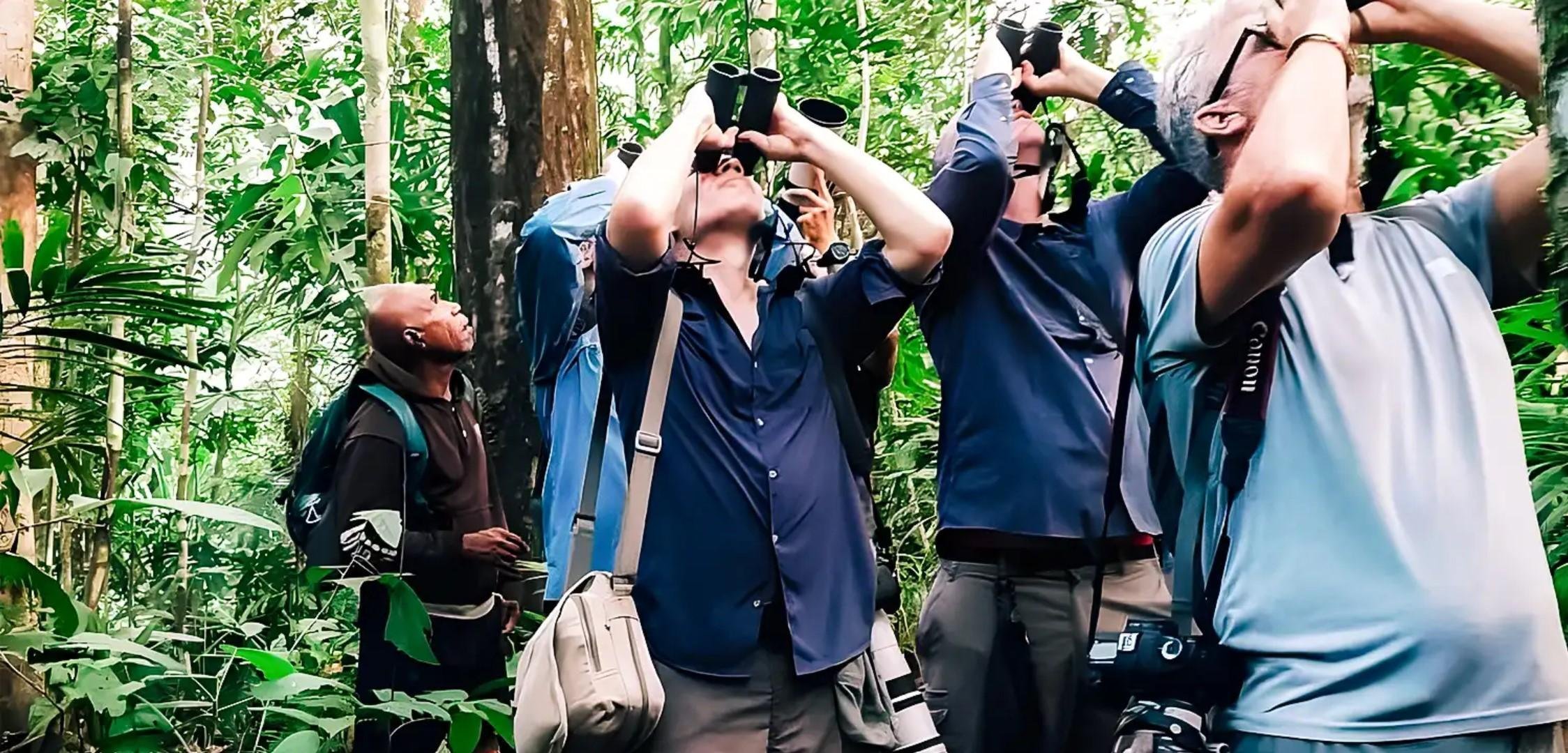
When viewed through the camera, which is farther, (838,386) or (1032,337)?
(1032,337)

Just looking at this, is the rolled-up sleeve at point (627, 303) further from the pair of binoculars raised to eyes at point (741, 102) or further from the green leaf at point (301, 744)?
the green leaf at point (301, 744)

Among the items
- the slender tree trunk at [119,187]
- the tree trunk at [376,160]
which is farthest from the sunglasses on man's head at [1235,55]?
the slender tree trunk at [119,187]

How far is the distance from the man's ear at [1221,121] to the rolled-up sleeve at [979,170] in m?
1.08

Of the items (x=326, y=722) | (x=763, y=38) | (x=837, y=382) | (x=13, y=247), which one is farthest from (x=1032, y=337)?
(x=763, y=38)

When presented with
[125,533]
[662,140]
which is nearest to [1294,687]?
[662,140]

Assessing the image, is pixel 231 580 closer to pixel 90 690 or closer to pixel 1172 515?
pixel 90 690

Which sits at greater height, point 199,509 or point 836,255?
point 836,255

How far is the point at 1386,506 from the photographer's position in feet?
4.65

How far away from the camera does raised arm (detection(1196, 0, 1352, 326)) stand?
4.68 feet

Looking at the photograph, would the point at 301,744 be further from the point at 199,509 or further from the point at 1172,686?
the point at 1172,686

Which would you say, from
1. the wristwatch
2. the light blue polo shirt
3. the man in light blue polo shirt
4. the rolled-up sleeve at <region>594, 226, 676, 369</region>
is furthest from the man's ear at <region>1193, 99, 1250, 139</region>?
the wristwatch

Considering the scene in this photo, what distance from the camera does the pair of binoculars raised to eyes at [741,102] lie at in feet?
8.39

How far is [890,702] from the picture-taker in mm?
2424

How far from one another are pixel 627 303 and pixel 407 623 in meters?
0.86
